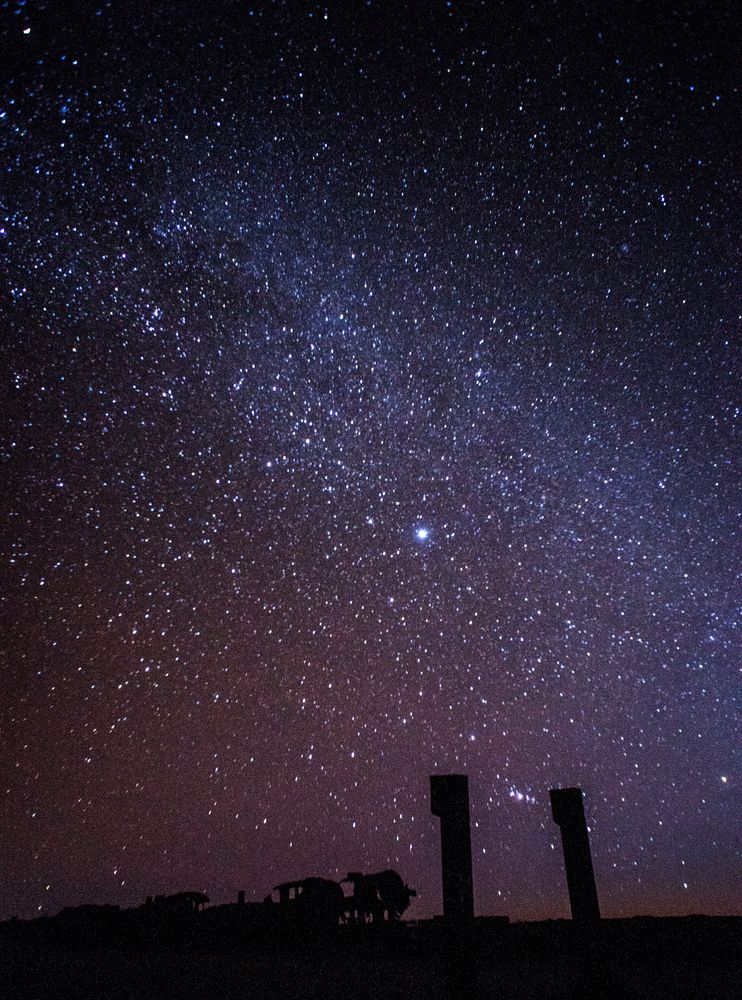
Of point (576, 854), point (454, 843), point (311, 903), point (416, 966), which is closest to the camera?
point (454, 843)

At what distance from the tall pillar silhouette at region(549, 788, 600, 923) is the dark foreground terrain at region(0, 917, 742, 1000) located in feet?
0.76

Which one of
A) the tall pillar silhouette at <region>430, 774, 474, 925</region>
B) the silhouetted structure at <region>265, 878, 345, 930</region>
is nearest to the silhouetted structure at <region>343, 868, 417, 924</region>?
the silhouetted structure at <region>265, 878, 345, 930</region>

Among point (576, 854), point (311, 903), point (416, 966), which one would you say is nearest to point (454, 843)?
point (576, 854)

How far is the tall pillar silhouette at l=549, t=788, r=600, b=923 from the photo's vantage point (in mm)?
7168

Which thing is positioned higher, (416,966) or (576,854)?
(576,854)

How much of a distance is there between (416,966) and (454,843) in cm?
732

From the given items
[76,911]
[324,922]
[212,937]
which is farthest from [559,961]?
[76,911]

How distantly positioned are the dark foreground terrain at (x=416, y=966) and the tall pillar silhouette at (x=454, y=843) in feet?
1.05

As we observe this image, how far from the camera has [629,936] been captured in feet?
41.3

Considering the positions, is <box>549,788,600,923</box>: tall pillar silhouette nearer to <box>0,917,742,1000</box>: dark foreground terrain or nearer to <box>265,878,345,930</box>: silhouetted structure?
<box>0,917,742,1000</box>: dark foreground terrain

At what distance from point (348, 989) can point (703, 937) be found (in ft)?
26.7

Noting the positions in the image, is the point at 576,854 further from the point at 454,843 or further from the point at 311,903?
the point at 311,903

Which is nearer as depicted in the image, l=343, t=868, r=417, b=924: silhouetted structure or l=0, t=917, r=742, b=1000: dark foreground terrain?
l=0, t=917, r=742, b=1000: dark foreground terrain

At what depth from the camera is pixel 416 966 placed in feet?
35.8
